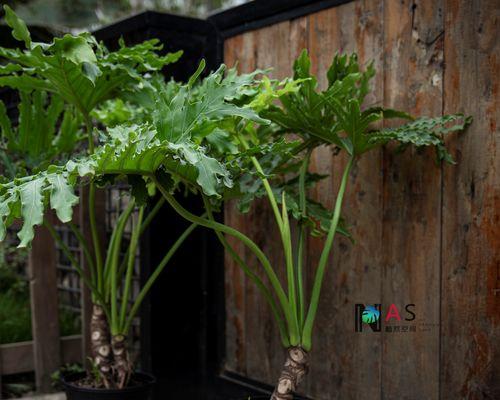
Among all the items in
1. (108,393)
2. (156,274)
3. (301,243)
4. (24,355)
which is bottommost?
(24,355)

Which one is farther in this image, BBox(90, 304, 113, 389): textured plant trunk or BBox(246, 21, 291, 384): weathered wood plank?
BBox(246, 21, 291, 384): weathered wood plank

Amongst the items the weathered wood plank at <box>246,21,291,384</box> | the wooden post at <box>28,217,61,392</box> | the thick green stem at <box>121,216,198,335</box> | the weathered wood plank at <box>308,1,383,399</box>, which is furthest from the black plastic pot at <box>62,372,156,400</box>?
the wooden post at <box>28,217,61,392</box>

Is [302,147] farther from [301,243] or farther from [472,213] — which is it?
[472,213]

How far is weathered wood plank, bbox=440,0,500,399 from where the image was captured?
197cm

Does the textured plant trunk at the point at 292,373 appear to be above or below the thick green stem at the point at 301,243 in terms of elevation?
below

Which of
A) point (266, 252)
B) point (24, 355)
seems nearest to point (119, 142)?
point (266, 252)

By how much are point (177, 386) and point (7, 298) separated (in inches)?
57.0

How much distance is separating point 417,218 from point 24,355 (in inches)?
81.9

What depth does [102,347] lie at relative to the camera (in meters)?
2.47

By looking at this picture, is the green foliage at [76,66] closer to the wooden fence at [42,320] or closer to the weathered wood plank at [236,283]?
the weathered wood plank at [236,283]

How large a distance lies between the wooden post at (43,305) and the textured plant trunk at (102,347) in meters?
0.73

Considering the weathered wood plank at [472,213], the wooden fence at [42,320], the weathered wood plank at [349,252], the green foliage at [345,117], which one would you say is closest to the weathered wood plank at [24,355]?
the wooden fence at [42,320]

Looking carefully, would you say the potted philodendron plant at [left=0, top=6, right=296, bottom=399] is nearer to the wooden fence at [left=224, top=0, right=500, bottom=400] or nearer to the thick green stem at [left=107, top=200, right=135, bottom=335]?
the thick green stem at [left=107, top=200, right=135, bottom=335]

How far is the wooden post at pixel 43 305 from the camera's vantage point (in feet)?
10.3
